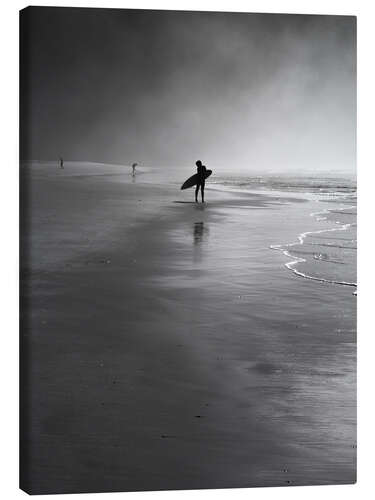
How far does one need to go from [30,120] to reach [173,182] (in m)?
1.36

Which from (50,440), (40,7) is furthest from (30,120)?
(50,440)

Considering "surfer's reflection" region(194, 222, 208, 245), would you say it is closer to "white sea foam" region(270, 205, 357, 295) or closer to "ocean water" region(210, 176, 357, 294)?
"ocean water" region(210, 176, 357, 294)

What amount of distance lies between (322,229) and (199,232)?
956 mm

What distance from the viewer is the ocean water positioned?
713 cm

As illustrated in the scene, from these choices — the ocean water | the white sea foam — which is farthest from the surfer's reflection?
the white sea foam

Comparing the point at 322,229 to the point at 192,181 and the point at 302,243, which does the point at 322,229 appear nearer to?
the point at 302,243

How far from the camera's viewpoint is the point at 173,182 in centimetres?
730

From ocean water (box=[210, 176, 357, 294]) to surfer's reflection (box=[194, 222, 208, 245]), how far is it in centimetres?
38

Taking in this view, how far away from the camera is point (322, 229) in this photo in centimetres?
743

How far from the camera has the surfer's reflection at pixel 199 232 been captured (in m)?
Answer: 7.80

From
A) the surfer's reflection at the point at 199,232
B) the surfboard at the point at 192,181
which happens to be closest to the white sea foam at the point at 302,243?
the surfer's reflection at the point at 199,232

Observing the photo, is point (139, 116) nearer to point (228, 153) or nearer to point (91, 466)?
point (228, 153)

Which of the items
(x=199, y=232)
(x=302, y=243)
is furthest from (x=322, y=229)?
(x=199, y=232)

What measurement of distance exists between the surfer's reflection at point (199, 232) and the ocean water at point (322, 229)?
14.8 inches
